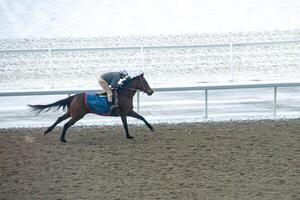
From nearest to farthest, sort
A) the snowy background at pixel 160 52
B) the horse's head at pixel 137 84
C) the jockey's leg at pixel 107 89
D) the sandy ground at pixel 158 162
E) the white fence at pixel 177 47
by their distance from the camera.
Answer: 1. the sandy ground at pixel 158 162
2. the jockey's leg at pixel 107 89
3. the horse's head at pixel 137 84
4. the snowy background at pixel 160 52
5. the white fence at pixel 177 47

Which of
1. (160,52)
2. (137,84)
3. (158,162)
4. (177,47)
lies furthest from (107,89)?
(160,52)

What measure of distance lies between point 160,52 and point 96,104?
1115 cm

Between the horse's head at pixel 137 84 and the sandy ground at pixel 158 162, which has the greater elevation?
the horse's head at pixel 137 84

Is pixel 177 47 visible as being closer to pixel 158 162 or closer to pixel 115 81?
pixel 115 81

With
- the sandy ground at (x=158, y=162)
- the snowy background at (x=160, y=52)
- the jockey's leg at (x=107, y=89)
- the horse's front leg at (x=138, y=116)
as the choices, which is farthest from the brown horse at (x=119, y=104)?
the snowy background at (x=160, y=52)

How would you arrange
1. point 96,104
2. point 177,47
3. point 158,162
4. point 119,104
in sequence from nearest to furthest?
point 158,162 < point 96,104 < point 119,104 < point 177,47

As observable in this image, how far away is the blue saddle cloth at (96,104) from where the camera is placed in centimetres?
1364

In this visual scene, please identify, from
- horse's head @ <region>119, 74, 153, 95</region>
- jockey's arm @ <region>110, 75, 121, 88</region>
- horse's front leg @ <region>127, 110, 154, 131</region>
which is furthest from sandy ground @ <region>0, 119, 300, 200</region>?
jockey's arm @ <region>110, 75, 121, 88</region>

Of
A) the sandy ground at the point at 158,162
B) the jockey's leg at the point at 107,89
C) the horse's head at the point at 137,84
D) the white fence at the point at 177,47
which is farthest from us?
the white fence at the point at 177,47

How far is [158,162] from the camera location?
11492 millimetres

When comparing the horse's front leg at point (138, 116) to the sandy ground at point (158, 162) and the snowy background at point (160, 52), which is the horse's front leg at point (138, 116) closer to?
the sandy ground at point (158, 162)

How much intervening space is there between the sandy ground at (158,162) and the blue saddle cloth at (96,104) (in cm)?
44

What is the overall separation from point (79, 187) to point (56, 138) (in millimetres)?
3996

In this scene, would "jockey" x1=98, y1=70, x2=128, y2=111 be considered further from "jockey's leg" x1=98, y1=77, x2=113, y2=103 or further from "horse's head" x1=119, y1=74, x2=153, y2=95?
"horse's head" x1=119, y1=74, x2=153, y2=95
